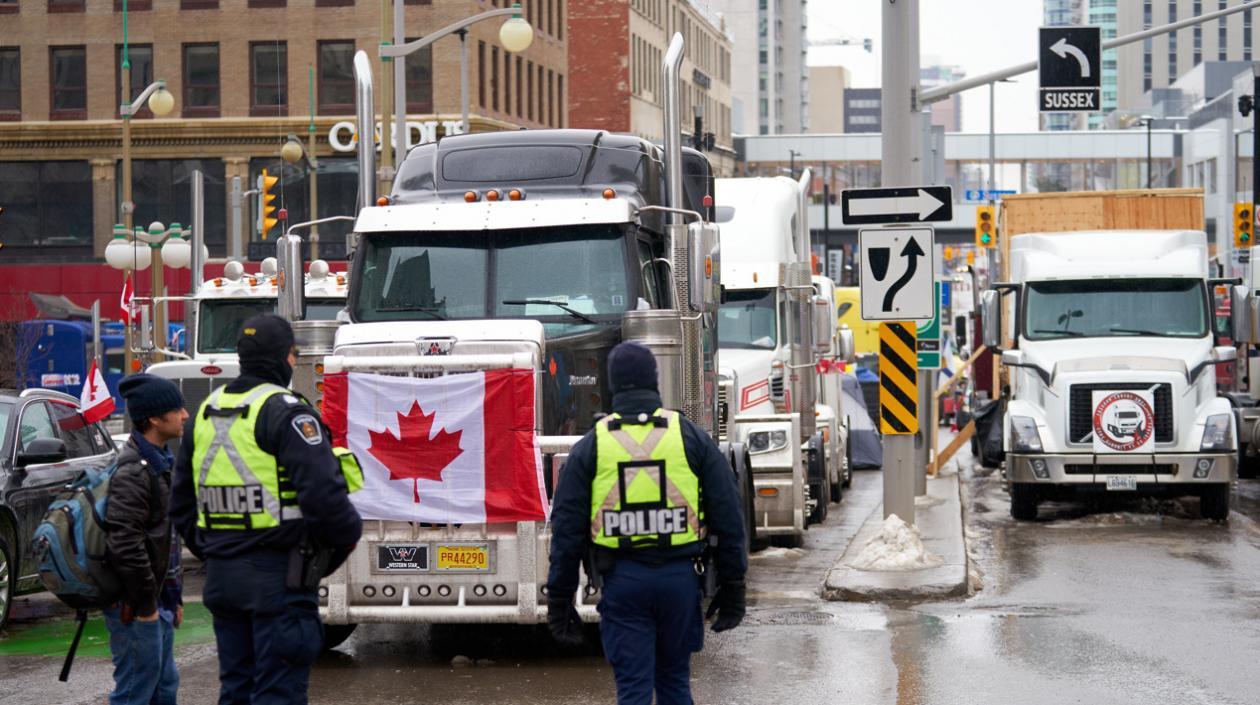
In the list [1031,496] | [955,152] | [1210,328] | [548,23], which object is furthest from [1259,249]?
[955,152]

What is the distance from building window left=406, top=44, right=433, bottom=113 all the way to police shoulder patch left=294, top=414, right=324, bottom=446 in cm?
5205

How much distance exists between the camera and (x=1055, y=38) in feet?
65.0

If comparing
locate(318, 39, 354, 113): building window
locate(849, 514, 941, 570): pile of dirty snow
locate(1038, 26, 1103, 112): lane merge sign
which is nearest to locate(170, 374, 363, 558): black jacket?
locate(849, 514, 941, 570): pile of dirty snow

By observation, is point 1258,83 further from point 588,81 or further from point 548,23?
point 588,81

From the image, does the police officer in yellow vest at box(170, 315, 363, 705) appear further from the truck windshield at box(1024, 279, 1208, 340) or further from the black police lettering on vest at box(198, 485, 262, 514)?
the truck windshield at box(1024, 279, 1208, 340)

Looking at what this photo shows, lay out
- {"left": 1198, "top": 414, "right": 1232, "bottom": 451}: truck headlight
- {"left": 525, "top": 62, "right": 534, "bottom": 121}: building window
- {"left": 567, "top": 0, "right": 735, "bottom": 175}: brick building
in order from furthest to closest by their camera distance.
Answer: {"left": 567, "top": 0, "right": 735, "bottom": 175}: brick building
{"left": 525, "top": 62, "right": 534, "bottom": 121}: building window
{"left": 1198, "top": 414, "right": 1232, "bottom": 451}: truck headlight

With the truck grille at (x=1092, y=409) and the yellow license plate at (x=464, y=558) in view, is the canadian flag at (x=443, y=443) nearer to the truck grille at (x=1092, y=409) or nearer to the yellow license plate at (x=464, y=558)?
the yellow license plate at (x=464, y=558)

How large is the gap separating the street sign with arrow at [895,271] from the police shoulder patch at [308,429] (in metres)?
8.33

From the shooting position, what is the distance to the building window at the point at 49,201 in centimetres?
5916

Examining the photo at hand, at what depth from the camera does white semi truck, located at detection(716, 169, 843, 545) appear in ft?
56.0

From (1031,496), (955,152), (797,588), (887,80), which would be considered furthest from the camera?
(955,152)

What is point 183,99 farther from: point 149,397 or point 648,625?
point 648,625

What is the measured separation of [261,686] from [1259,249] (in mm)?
22790

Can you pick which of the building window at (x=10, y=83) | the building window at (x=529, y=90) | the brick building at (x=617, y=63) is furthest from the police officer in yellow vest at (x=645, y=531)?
the brick building at (x=617, y=63)
